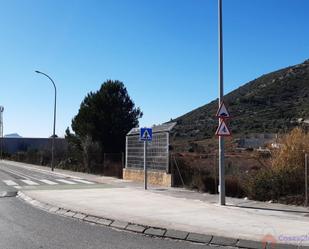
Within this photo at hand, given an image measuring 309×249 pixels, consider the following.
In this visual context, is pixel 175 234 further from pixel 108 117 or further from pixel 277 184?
pixel 108 117

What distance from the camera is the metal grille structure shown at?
985 inches

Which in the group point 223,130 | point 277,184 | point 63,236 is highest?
point 223,130

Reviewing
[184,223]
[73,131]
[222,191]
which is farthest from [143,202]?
[73,131]

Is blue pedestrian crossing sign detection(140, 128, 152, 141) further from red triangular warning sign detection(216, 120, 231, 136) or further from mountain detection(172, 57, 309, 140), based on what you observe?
mountain detection(172, 57, 309, 140)

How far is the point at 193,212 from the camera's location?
1472cm

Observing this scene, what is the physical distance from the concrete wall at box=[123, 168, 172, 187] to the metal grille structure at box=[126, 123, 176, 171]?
0.79ft

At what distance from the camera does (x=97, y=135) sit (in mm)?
43906

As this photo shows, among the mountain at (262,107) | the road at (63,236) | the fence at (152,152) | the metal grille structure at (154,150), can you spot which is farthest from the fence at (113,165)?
the mountain at (262,107)

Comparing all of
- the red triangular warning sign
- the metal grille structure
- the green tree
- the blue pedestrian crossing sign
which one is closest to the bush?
the red triangular warning sign

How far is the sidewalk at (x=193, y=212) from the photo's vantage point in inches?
453

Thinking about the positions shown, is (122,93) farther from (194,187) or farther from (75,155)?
(194,187)

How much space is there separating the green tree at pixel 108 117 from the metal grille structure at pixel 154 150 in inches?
540

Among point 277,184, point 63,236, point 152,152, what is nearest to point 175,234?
point 63,236

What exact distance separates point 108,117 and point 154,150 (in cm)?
1855
